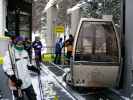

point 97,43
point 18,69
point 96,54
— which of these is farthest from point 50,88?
point 18,69

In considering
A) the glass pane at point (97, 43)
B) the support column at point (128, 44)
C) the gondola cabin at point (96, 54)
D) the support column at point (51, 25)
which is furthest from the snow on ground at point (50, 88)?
the support column at point (51, 25)

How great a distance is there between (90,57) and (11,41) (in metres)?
7.98

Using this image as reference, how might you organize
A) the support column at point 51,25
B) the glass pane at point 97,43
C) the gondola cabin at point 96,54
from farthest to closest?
the support column at point 51,25, the glass pane at point 97,43, the gondola cabin at point 96,54

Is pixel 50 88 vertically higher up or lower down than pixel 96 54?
lower down

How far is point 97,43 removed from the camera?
19.3 meters

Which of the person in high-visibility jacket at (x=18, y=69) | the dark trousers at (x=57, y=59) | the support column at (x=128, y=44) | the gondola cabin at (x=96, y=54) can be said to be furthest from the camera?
the dark trousers at (x=57, y=59)

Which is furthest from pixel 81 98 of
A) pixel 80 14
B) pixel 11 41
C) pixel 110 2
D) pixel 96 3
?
pixel 80 14

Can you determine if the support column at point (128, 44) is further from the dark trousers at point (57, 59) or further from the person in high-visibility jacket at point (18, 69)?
the dark trousers at point (57, 59)

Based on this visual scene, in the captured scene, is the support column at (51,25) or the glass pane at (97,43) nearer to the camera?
the glass pane at (97,43)

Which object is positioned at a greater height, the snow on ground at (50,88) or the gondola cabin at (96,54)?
the gondola cabin at (96,54)

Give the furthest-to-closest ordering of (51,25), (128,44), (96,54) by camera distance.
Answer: (51,25) → (96,54) → (128,44)

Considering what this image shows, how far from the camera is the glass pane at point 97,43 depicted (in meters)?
19.1

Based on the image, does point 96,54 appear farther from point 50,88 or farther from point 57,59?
point 57,59

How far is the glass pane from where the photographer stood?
19.1 m
